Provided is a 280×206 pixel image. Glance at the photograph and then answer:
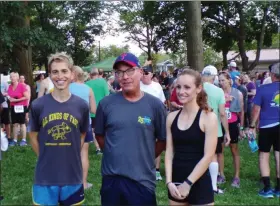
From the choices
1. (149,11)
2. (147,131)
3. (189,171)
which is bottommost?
(189,171)

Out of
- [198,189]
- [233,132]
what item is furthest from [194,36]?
[198,189]

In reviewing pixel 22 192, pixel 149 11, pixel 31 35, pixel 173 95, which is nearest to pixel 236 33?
pixel 149 11

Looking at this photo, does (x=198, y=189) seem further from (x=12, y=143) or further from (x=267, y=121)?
(x=12, y=143)

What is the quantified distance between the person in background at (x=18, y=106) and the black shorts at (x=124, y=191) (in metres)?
5.69

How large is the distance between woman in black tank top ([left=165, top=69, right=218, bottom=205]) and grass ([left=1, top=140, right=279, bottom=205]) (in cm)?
198

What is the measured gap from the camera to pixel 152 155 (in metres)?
2.49

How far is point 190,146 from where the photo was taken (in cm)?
261

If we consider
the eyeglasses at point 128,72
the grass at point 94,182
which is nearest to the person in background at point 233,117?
the grass at point 94,182

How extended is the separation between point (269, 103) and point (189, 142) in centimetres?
260

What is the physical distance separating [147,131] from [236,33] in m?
16.3

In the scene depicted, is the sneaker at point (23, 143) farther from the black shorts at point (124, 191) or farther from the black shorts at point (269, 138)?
the black shorts at point (124, 191)

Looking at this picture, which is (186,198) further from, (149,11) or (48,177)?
(149,11)

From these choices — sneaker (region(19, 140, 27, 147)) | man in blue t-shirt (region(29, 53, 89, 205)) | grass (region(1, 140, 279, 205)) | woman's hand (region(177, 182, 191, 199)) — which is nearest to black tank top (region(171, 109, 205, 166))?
woman's hand (region(177, 182, 191, 199))

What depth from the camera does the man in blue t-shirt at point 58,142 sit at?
267cm
